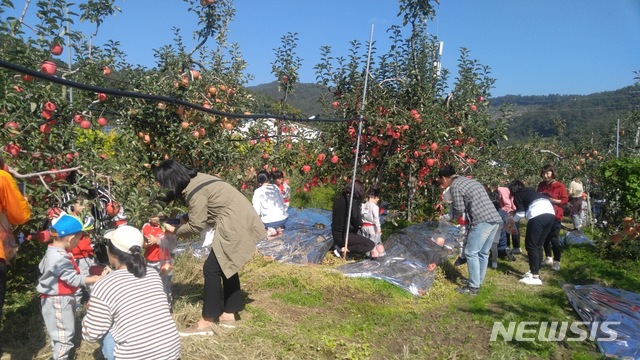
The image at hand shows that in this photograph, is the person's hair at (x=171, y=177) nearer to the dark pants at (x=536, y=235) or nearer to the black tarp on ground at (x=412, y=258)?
the black tarp on ground at (x=412, y=258)

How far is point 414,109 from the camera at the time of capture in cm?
→ 686

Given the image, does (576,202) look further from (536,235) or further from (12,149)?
(12,149)

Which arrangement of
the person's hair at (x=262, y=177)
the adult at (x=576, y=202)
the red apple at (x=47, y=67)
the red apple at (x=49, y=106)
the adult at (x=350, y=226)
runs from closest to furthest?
the red apple at (x=47, y=67) < the red apple at (x=49, y=106) < the adult at (x=350, y=226) < the person's hair at (x=262, y=177) < the adult at (x=576, y=202)

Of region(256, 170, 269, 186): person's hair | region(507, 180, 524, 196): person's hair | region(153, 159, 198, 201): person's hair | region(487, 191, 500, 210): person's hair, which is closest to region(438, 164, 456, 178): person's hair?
region(507, 180, 524, 196): person's hair

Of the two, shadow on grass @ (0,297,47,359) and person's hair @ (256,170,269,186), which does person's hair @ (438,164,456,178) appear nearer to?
person's hair @ (256,170,269,186)

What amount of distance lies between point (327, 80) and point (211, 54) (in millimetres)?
1787

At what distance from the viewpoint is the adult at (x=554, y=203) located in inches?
274

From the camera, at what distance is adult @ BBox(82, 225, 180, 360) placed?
2508 millimetres

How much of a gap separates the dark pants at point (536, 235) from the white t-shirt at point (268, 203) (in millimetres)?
3466

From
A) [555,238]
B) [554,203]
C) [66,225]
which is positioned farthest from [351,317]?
[554,203]

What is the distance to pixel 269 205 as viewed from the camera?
7.51 meters

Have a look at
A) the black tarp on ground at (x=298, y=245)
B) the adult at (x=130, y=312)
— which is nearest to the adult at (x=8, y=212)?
the adult at (x=130, y=312)

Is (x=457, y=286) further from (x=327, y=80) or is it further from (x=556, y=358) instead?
(x=327, y=80)

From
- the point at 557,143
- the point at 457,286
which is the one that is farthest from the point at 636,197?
the point at 557,143
